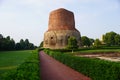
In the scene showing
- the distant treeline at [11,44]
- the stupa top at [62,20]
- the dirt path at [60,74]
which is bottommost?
the dirt path at [60,74]

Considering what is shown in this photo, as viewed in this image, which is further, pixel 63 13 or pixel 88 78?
pixel 63 13

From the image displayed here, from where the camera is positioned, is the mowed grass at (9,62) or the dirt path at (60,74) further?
the mowed grass at (9,62)

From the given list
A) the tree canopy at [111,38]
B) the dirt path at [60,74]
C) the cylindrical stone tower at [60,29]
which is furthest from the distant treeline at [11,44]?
the dirt path at [60,74]

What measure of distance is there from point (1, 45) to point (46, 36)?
14985 mm

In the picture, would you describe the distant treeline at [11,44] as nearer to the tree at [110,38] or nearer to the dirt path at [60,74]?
the tree at [110,38]

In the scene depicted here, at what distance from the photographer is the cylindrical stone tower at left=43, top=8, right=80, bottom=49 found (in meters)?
53.0

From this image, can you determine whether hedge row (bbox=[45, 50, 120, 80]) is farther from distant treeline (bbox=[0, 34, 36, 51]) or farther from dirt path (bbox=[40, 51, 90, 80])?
distant treeline (bbox=[0, 34, 36, 51])

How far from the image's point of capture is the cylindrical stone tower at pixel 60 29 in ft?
174

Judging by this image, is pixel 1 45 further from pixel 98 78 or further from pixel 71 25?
pixel 98 78

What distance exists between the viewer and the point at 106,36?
73.3 meters

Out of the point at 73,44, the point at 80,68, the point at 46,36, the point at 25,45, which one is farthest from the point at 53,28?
the point at 80,68

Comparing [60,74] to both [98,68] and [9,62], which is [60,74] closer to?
[98,68]

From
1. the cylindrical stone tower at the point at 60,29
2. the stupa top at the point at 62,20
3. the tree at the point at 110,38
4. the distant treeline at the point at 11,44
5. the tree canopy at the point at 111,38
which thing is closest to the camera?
the cylindrical stone tower at the point at 60,29

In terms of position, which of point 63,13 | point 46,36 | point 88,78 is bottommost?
point 88,78
